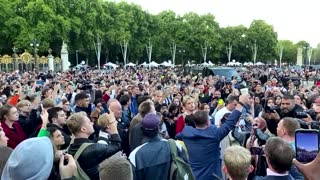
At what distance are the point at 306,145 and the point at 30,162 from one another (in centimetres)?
278

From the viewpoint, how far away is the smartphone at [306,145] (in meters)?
4.87

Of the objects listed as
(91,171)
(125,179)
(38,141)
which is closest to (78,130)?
(91,171)

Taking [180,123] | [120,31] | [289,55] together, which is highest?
[120,31]

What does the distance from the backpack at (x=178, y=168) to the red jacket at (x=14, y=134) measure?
3.01 m

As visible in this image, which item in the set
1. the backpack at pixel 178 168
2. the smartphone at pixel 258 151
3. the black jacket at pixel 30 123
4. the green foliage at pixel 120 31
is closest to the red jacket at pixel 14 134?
the black jacket at pixel 30 123

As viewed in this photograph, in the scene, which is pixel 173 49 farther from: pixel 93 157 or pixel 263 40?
pixel 93 157

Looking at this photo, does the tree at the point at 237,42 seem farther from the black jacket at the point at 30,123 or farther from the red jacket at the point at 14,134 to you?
the red jacket at the point at 14,134

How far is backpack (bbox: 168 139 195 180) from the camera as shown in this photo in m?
5.03

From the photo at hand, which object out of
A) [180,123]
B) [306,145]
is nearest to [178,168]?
[306,145]

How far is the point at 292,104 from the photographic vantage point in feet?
31.9

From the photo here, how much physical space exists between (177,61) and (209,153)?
92.7m

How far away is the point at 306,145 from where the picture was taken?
16.1 ft

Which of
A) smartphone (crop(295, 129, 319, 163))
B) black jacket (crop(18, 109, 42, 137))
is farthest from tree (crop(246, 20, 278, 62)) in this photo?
smartphone (crop(295, 129, 319, 163))

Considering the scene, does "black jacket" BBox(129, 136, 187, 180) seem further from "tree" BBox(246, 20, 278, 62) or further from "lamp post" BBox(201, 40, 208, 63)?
"tree" BBox(246, 20, 278, 62)
